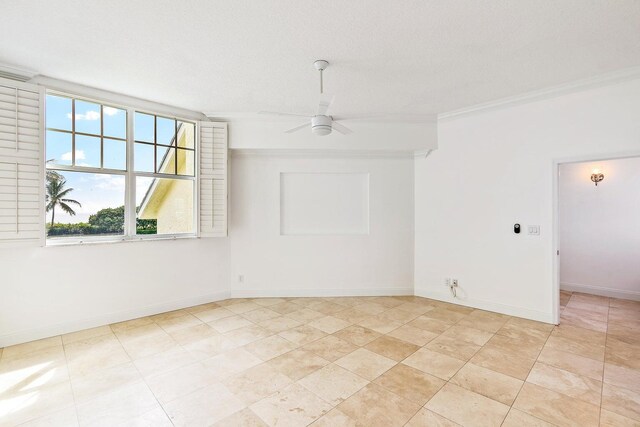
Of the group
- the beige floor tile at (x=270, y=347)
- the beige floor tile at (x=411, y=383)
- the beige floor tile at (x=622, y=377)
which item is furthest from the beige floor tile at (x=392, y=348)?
the beige floor tile at (x=622, y=377)

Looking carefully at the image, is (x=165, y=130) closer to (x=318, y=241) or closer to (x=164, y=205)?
(x=164, y=205)

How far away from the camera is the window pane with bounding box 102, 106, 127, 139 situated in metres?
3.69

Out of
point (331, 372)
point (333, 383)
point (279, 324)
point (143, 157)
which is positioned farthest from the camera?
point (143, 157)

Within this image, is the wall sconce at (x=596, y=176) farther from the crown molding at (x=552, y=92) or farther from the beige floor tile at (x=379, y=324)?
the beige floor tile at (x=379, y=324)

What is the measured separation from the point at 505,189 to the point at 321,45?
315 centimetres

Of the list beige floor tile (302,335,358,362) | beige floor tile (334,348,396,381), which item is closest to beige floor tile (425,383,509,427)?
beige floor tile (334,348,396,381)

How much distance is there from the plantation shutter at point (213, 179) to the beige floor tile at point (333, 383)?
102 inches

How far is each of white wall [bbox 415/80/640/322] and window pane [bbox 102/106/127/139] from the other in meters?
4.38

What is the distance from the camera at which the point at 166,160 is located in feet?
13.7

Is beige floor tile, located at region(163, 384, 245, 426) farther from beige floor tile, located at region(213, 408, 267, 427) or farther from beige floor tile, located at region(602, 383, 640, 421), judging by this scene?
beige floor tile, located at region(602, 383, 640, 421)

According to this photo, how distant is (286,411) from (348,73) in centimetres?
317

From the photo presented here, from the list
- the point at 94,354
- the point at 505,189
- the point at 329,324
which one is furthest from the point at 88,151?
the point at 505,189

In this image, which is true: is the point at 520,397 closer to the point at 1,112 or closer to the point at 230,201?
the point at 230,201

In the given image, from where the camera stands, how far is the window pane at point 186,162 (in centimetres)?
429
